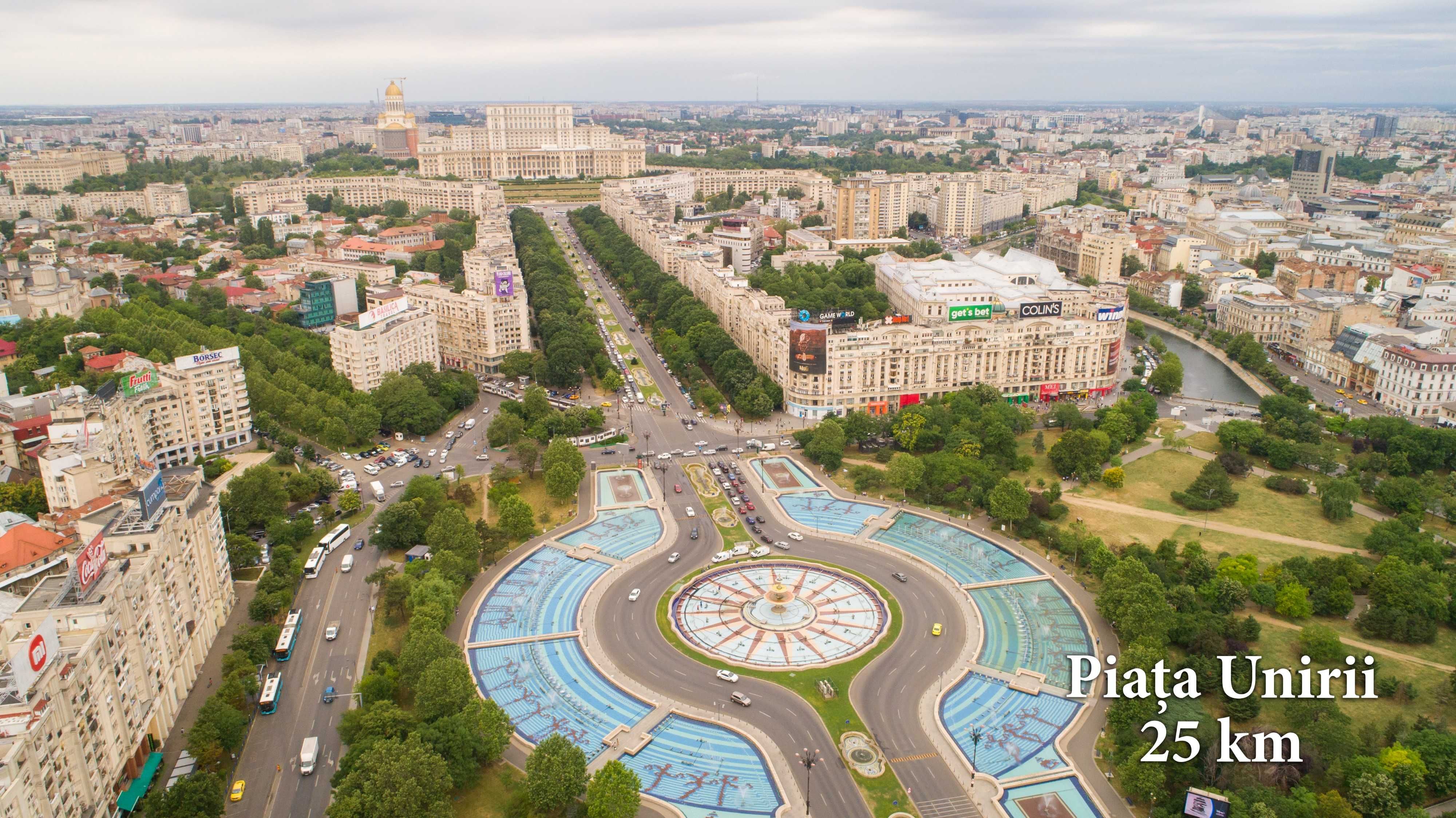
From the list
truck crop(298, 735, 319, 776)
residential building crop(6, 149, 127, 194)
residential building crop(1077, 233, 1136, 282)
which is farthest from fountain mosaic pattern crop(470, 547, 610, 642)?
residential building crop(6, 149, 127, 194)

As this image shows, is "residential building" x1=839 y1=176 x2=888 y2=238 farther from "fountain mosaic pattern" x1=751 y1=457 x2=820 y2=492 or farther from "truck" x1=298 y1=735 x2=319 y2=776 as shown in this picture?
"truck" x1=298 y1=735 x2=319 y2=776

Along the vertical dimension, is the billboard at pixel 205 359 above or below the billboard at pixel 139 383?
above

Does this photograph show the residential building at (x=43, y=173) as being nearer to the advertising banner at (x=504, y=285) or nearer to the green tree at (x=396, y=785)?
the advertising banner at (x=504, y=285)

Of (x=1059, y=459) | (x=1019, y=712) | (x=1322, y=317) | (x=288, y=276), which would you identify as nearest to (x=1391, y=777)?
(x=1019, y=712)

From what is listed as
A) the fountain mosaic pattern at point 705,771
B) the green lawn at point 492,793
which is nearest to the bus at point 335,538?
the green lawn at point 492,793

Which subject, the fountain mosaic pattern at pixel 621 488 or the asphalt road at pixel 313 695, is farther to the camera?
the fountain mosaic pattern at pixel 621 488

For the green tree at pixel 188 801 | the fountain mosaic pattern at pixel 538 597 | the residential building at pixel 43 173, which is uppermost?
the residential building at pixel 43 173

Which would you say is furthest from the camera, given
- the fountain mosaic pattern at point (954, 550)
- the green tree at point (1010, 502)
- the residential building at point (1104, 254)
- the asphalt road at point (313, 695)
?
the residential building at point (1104, 254)
